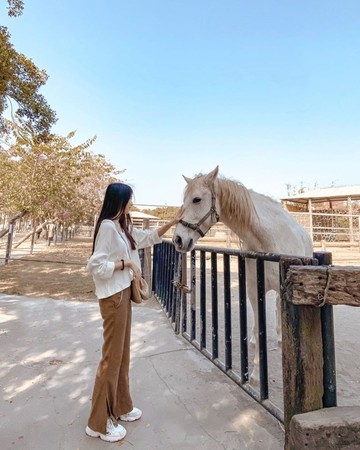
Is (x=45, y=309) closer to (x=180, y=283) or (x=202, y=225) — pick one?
(x=180, y=283)

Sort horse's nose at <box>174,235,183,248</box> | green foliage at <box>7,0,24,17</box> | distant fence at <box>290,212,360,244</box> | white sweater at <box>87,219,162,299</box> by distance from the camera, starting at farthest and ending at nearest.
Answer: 1. distant fence at <box>290,212,360,244</box>
2. green foliage at <box>7,0,24,17</box>
3. horse's nose at <box>174,235,183,248</box>
4. white sweater at <box>87,219,162,299</box>

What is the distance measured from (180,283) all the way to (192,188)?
3.96ft

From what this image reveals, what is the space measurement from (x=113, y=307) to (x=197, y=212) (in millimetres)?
960

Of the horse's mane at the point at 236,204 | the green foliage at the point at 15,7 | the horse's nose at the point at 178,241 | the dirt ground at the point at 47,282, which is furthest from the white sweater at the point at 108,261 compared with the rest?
the green foliage at the point at 15,7

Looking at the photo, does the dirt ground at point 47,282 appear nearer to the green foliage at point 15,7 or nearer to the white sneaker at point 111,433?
the white sneaker at point 111,433

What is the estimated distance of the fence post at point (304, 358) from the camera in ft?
3.73

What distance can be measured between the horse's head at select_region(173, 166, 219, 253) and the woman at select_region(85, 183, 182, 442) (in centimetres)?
58

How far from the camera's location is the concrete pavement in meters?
1.46

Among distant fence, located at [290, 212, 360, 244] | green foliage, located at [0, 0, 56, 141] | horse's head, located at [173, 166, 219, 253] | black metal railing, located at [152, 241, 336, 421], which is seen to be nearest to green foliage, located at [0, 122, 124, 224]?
green foliage, located at [0, 0, 56, 141]

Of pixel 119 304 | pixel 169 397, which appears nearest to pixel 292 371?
pixel 119 304

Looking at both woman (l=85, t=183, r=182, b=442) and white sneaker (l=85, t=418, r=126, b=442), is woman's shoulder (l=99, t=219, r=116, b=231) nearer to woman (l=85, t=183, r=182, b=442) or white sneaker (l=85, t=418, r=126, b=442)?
woman (l=85, t=183, r=182, b=442)

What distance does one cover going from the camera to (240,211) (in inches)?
86.7

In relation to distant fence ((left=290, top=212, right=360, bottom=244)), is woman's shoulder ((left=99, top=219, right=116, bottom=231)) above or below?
below

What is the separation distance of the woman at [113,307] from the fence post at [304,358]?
0.82 metres
